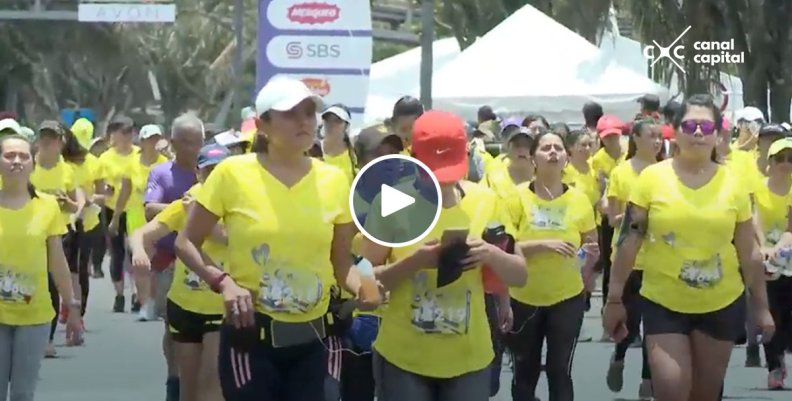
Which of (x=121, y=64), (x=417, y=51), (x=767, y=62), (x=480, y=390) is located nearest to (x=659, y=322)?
(x=480, y=390)

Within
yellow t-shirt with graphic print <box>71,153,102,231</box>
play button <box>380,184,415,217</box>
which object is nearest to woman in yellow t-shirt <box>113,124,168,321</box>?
yellow t-shirt with graphic print <box>71,153,102,231</box>

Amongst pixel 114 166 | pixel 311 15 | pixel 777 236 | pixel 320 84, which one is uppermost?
pixel 311 15

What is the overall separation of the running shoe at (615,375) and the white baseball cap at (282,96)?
6692 mm

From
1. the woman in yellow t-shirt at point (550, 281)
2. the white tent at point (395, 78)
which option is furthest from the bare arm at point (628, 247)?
the white tent at point (395, 78)

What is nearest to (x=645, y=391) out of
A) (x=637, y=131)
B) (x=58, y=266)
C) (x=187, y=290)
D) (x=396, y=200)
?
(x=637, y=131)

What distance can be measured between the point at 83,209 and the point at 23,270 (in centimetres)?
812

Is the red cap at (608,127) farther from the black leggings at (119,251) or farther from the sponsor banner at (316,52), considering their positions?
the black leggings at (119,251)

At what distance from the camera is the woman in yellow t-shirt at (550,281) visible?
11.2 m

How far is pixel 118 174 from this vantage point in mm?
21281

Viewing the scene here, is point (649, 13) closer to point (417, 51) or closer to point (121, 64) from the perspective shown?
point (417, 51)

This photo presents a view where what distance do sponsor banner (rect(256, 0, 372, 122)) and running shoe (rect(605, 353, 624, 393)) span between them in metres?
3.29

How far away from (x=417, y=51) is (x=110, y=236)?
50.1 ft

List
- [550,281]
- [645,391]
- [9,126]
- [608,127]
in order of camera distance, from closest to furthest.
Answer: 1. [550,281]
2. [9,126]
3. [645,391]
4. [608,127]

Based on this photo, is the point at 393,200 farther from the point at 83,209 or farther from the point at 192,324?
the point at 83,209
